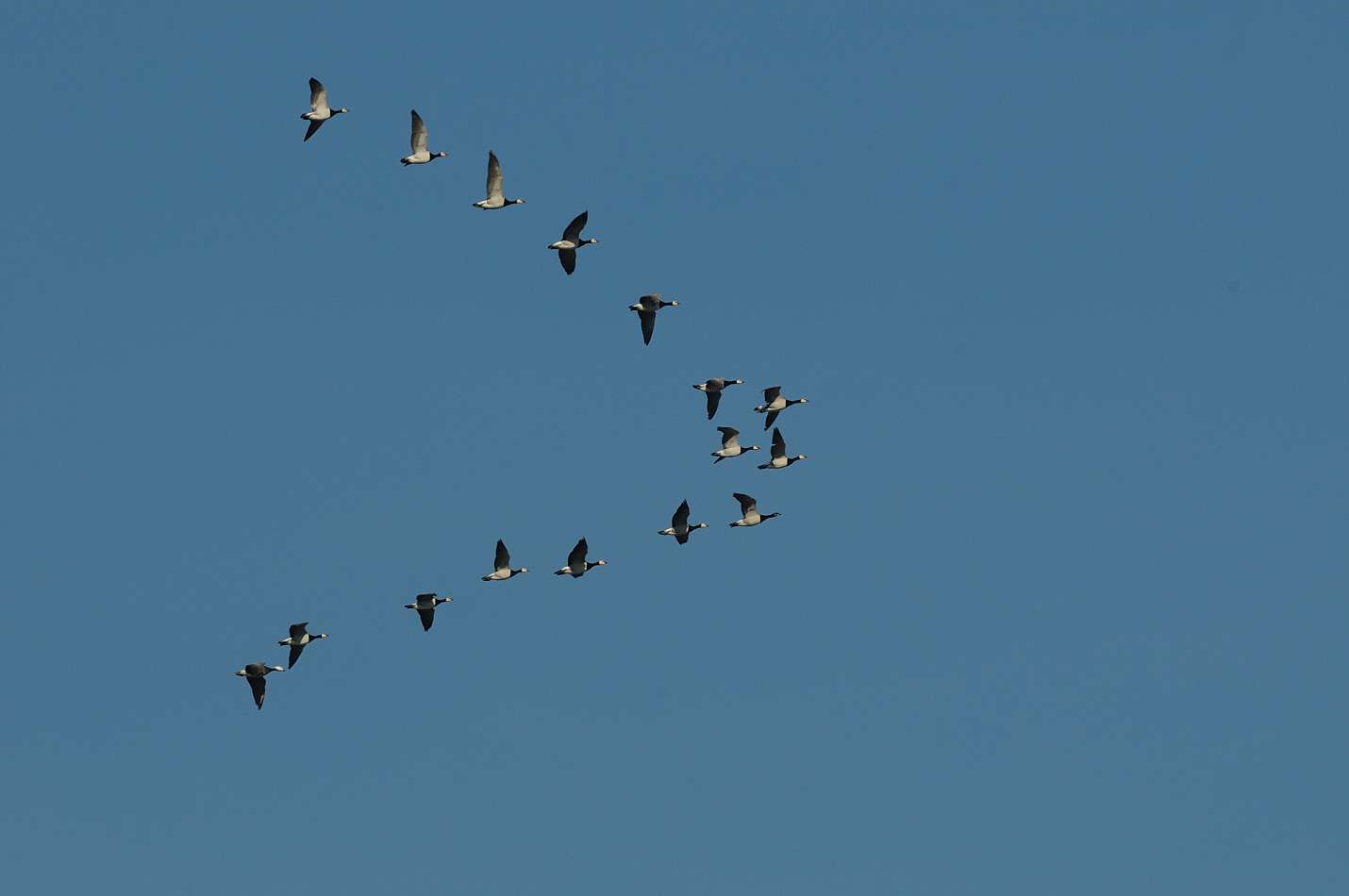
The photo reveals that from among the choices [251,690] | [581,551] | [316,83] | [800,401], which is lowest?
[251,690]

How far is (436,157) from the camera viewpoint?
96.6 meters

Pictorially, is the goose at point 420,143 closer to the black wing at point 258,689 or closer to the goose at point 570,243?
the goose at point 570,243

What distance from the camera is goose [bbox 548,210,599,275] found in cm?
9281

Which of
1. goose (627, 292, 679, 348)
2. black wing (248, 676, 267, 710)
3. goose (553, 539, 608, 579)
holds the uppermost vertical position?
goose (627, 292, 679, 348)

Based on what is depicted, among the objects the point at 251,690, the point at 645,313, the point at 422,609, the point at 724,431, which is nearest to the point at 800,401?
the point at 724,431

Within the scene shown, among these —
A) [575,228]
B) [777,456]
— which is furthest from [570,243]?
[777,456]

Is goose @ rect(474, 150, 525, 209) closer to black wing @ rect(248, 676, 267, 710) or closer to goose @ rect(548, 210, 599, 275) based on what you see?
goose @ rect(548, 210, 599, 275)

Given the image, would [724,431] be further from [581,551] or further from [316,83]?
[316,83]

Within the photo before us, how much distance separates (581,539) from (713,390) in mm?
8257

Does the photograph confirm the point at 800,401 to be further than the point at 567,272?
Yes

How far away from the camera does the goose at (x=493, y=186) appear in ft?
313

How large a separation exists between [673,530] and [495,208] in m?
14.7

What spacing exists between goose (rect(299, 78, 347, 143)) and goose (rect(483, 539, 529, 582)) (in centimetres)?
1790

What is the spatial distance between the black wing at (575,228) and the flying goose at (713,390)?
8.13 meters
